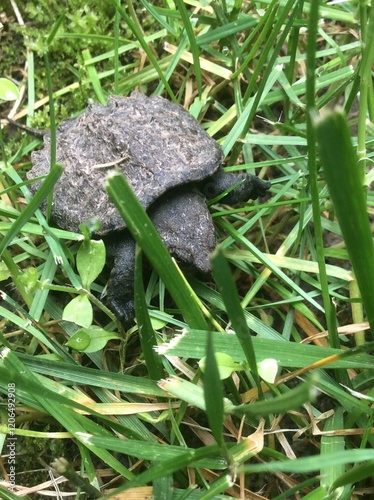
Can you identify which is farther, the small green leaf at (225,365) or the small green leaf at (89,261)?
the small green leaf at (89,261)

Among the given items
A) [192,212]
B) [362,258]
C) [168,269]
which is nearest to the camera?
[362,258]

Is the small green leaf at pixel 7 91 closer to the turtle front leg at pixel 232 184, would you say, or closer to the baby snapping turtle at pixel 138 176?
the baby snapping turtle at pixel 138 176

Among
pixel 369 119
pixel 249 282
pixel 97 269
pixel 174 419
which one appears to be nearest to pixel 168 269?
pixel 97 269

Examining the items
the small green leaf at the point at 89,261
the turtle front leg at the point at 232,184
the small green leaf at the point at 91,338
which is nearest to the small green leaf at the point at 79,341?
the small green leaf at the point at 91,338

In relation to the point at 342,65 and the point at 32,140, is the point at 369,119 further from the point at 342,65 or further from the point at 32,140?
the point at 32,140

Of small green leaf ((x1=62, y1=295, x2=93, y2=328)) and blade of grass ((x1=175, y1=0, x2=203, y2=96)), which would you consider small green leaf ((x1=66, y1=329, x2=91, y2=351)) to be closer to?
small green leaf ((x1=62, y1=295, x2=93, y2=328))

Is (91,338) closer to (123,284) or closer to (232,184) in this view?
(123,284)

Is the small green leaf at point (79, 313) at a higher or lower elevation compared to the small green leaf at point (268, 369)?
higher
